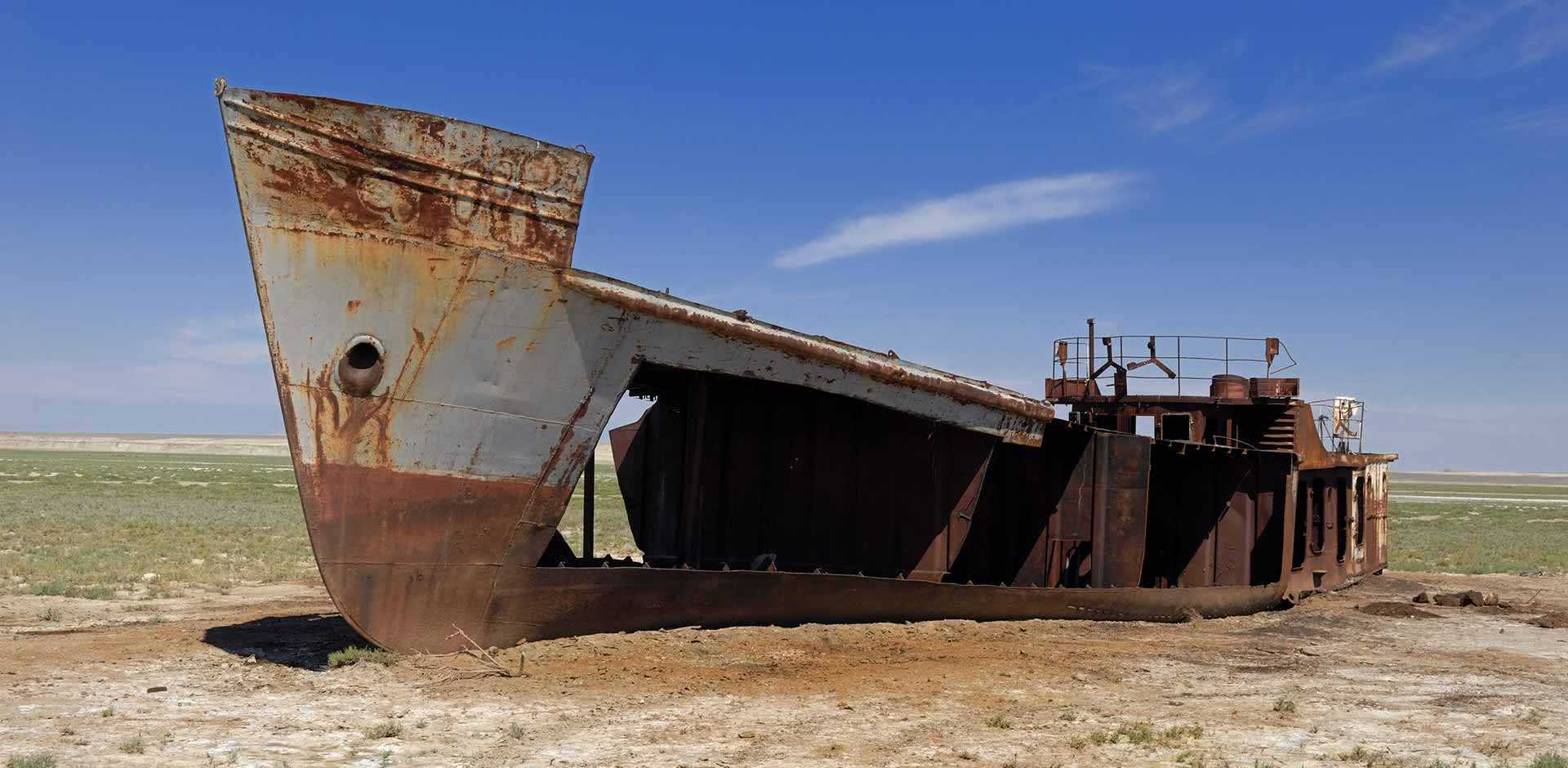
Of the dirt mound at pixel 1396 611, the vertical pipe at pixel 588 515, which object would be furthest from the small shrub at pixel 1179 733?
the dirt mound at pixel 1396 611

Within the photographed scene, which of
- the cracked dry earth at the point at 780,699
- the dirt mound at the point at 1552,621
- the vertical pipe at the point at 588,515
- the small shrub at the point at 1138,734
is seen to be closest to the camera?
the cracked dry earth at the point at 780,699

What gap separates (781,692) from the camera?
9234 mm

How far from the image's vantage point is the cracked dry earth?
741cm

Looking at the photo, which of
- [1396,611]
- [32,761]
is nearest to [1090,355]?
[1396,611]

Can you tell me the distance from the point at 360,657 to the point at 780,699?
349cm

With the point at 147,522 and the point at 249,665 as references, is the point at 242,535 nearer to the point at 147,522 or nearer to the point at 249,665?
the point at 147,522

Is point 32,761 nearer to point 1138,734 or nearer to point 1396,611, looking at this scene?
point 1138,734

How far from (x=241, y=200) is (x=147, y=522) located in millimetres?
22752

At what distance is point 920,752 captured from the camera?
7.44m

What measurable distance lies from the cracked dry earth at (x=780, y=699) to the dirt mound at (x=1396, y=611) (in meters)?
2.72

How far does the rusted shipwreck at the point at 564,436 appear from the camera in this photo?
8.94 m

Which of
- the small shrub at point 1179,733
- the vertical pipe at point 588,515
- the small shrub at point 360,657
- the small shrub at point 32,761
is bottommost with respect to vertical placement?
the small shrub at point 32,761

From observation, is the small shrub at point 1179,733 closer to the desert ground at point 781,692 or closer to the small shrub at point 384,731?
the desert ground at point 781,692

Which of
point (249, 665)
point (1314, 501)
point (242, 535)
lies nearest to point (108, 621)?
point (249, 665)
